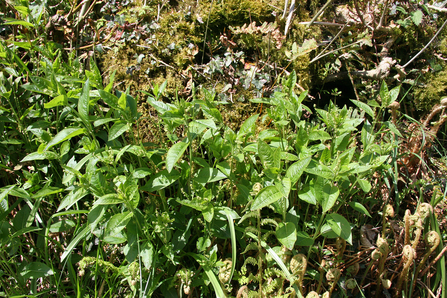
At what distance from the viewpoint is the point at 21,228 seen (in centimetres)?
198

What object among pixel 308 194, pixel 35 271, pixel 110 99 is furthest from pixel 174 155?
pixel 35 271

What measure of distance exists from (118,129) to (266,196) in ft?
2.81

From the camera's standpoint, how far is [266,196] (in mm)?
1530

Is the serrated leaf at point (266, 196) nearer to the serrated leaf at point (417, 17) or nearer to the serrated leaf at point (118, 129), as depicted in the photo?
the serrated leaf at point (118, 129)

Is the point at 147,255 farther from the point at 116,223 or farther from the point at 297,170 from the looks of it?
the point at 297,170

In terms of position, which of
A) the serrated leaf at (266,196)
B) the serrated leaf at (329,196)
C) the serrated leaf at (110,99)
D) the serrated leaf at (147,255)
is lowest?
the serrated leaf at (147,255)

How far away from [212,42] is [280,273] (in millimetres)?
1866

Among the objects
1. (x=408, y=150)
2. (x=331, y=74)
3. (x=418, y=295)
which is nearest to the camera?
(x=418, y=295)

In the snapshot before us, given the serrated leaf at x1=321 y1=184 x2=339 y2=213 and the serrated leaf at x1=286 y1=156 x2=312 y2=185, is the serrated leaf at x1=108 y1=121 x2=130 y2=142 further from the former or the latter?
the serrated leaf at x1=321 y1=184 x2=339 y2=213

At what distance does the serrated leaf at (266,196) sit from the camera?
4.93ft

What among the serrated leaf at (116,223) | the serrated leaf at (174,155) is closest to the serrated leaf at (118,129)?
the serrated leaf at (174,155)

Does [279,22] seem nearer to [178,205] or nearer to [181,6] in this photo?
[181,6]

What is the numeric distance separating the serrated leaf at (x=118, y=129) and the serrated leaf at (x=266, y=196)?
0.79 metres

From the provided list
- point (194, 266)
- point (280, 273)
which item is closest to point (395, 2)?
point (280, 273)
